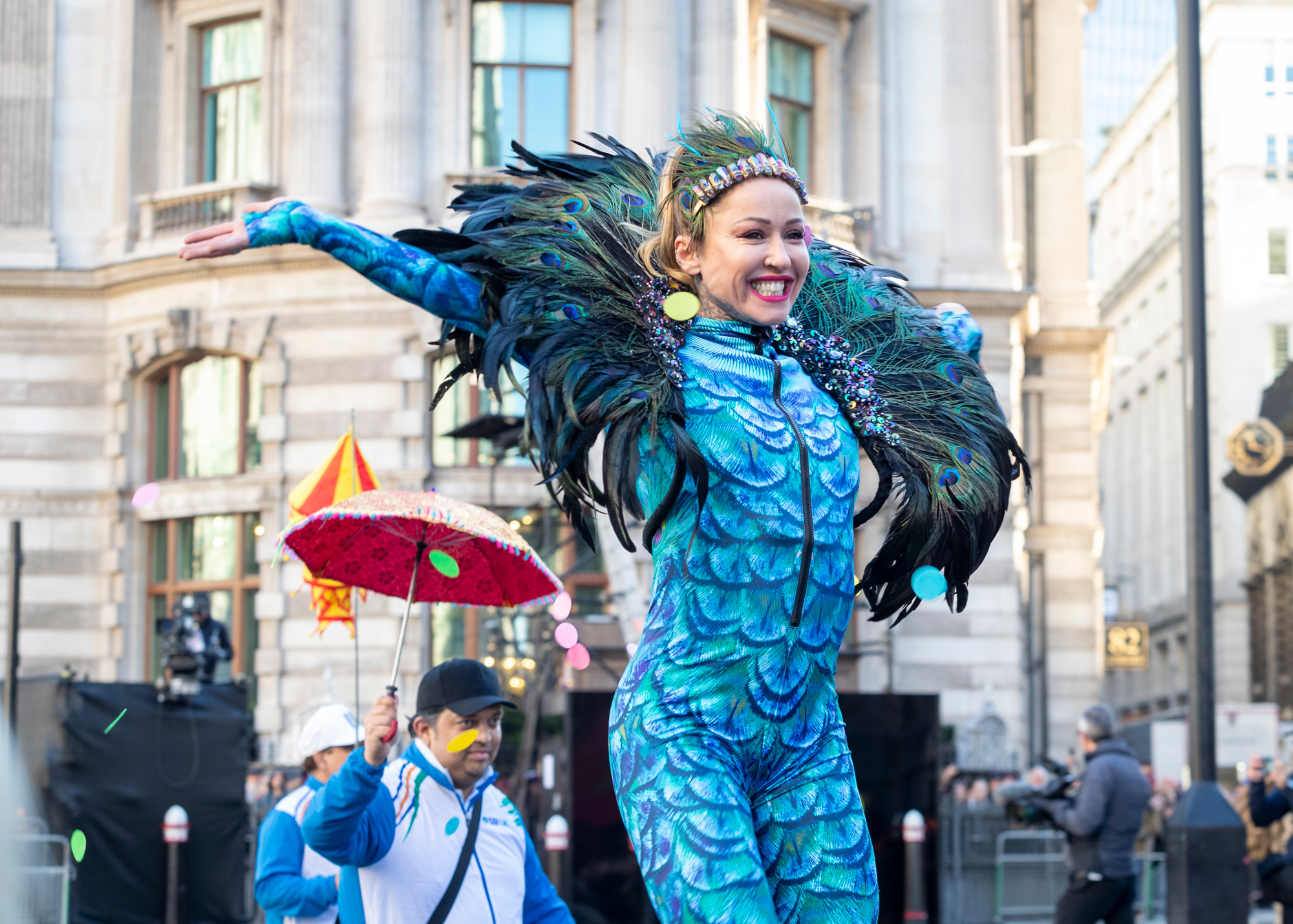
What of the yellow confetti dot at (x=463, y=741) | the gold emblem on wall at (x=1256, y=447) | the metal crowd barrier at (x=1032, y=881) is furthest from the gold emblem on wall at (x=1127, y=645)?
the yellow confetti dot at (x=463, y=741)

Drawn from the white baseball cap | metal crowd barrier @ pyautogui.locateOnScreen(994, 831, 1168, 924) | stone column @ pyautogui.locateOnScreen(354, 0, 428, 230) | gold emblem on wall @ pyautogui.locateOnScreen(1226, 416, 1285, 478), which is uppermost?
stone column @ pyautogui.locateOnScreen(354, 0, 428, 230)

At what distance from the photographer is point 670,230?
3.64 meters

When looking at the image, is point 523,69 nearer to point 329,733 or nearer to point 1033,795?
point 1033,795

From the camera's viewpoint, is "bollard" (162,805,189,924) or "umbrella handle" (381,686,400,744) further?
"bollard" (162,805,189,924)

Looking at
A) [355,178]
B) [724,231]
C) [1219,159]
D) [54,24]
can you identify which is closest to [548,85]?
[355,178]

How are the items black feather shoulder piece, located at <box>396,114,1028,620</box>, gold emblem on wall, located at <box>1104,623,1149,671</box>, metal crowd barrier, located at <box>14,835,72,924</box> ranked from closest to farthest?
black feather shoulder piece, located at <box>396,114,1028,620</box>
metal crowd barrier, located at <box>14,835,72,924</box>
gold emblem on wall, located at <box>1104,623,1149,671</box>

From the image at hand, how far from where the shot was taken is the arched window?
26.1 m

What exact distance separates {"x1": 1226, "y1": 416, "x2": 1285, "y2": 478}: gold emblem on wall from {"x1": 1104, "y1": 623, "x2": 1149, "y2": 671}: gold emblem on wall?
509 inches

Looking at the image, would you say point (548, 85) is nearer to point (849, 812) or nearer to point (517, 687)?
point (517, 687)

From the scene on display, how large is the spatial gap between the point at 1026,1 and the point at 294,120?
53.4 ft

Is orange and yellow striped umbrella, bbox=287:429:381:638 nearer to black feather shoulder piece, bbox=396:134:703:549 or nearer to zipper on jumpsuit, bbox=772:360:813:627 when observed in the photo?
black feather shoulder piece, bbox=396:134:703:549

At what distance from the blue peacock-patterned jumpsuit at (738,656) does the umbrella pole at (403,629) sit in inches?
56.3

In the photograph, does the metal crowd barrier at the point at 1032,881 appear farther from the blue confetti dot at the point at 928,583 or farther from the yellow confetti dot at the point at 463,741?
the blue confetti dot at the point at 928,583

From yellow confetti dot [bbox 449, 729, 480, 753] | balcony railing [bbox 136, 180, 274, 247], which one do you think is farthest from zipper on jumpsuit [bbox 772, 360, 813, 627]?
balcony railing [bbox 136, 180, 274, 247]
